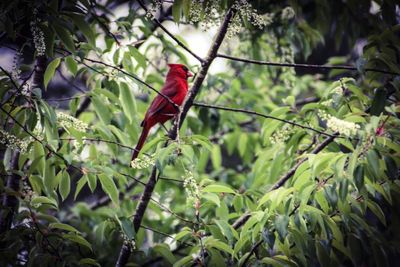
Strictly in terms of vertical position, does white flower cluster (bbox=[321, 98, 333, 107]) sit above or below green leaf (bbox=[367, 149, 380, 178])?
above

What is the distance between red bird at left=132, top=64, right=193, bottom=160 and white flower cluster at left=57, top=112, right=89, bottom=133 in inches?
42.9

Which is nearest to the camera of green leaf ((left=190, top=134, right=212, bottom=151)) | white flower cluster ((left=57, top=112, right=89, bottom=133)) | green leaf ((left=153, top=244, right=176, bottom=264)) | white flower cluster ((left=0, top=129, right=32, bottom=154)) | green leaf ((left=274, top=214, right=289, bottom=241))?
green leaf ((left=274, top=214, right=289, bottom=241))

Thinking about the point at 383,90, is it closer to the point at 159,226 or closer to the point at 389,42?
the point at 389,42

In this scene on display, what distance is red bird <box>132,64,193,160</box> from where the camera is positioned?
12.3ft

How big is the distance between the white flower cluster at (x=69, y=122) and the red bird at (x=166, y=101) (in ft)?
3.58

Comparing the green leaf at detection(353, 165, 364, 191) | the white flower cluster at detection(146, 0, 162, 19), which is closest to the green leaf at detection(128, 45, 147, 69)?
the white flower cluster at detection(146, 0, 162, 19)

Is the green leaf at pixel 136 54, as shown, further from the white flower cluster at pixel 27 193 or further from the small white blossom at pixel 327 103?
the small white blossom at pixel 327 103

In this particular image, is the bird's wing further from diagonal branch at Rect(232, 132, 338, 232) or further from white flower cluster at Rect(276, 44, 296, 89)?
diagonal branch at Rect(232, 132, 338, 232)

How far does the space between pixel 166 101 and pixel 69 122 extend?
1304 millimetres

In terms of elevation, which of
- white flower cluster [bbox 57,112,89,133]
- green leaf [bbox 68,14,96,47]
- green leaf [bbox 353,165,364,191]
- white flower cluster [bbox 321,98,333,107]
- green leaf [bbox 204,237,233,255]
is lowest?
green leaf [bbox 204,237,233,255]

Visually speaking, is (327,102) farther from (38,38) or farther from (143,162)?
(38,38)

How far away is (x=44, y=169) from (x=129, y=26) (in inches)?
45.3

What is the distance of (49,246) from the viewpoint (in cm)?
283

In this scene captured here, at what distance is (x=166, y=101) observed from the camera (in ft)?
12.3
